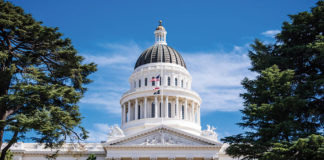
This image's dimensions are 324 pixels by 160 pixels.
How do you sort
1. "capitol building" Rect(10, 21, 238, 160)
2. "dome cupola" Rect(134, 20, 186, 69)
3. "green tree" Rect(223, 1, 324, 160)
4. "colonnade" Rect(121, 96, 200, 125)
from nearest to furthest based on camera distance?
"green tree" Rect(223, 1, 324, 160) < "capitol building" Rect(10, 21, 238, 160) < "colonnade" Rect(121, 96, 200, 125) < "dome cupola" Rect(134, 20, 186, 69)

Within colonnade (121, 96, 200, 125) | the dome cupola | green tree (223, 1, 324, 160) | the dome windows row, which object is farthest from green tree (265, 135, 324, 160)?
the dome cupola

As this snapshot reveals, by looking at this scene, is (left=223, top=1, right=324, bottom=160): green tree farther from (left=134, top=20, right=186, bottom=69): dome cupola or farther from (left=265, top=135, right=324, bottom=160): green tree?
(left=134, top=20, right=186, bottom=69): dome cupola

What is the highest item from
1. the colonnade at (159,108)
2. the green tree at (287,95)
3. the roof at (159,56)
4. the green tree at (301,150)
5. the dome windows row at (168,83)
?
the roof at (159,56)

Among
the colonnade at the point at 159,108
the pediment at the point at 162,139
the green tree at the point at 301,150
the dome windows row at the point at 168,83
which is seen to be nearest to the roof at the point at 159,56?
the dome windows row at the point at 168,83

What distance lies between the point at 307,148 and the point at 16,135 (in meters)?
16.1

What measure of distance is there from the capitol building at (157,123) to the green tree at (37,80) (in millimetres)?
28555

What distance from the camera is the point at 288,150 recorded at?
2078 centimetres

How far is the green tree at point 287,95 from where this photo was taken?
22.3 metres

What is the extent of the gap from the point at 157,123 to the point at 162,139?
37.0ft

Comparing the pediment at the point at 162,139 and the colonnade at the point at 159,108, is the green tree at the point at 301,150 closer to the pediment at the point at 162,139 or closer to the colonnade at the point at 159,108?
the pediment at the point at 162,139

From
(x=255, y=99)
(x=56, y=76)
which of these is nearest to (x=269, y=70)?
(x=255, y=99)

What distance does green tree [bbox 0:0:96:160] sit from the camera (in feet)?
71.6

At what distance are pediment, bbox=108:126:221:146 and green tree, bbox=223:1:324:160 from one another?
2788 cm

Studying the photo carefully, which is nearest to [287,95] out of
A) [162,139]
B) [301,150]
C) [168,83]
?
[301,150]
